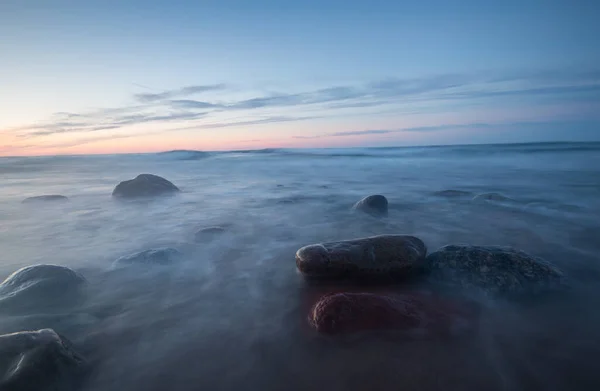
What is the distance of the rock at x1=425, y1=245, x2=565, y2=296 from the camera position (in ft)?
12.1

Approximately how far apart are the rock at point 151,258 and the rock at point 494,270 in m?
3.70

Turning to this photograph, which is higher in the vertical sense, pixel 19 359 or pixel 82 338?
pixel 19 359

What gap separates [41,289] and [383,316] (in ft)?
12.3

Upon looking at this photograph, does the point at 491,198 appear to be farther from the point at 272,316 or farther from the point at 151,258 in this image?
the point at 151,258

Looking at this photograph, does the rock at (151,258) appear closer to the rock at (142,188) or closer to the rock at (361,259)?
the rock at (361,259)

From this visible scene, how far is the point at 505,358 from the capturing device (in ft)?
8.89

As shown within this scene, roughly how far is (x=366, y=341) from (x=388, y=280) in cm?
122

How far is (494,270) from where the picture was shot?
3848 millimetres

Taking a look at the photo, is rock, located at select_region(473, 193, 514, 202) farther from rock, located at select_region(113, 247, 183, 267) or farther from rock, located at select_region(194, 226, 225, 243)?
rock, located at select_region(113, 247, 183, 267)

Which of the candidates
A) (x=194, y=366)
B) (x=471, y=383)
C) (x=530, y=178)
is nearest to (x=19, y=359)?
(x=194, y=366)

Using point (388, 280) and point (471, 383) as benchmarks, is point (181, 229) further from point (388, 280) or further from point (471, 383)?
point (471, 383)

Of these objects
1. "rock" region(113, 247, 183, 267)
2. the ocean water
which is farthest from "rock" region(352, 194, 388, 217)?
"rock" region(113, 247, 183, 267)

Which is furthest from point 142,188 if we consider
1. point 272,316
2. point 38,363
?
point 38,363

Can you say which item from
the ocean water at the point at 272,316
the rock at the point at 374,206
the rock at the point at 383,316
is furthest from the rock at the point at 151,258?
the rock at the point at 374,206
